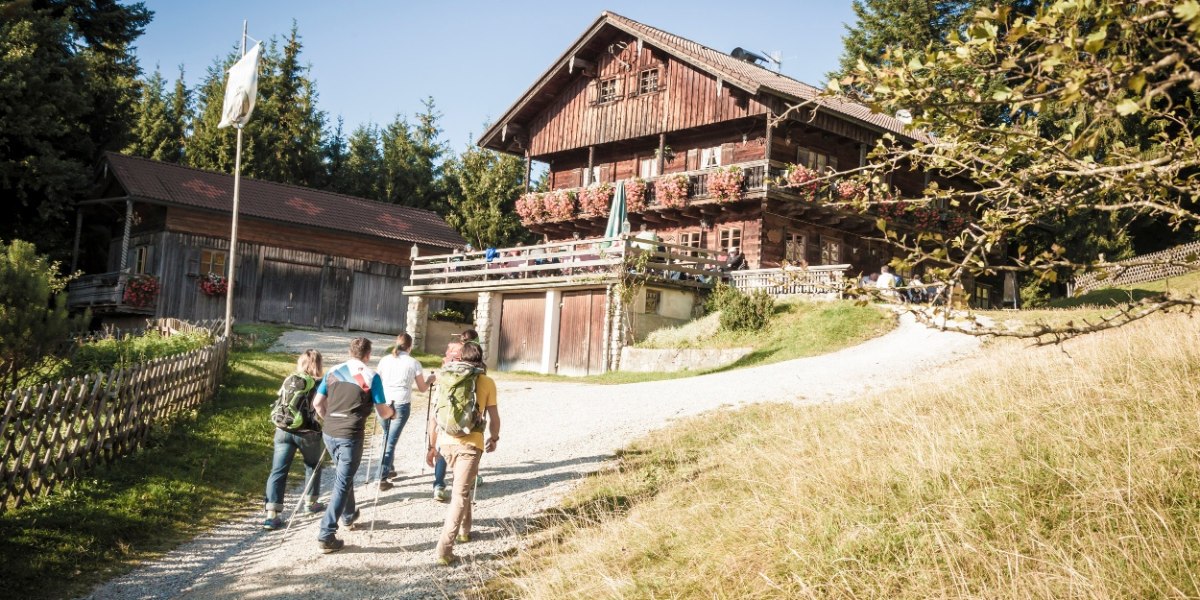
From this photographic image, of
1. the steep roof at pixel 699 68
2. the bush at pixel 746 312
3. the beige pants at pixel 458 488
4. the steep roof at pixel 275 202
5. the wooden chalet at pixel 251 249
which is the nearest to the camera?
the beige pants at pixel 458 488

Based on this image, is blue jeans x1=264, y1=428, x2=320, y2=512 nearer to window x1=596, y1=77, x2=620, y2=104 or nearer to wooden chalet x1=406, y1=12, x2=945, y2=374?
wooden chalet x1=406, y1=12, x2=945, y2=374

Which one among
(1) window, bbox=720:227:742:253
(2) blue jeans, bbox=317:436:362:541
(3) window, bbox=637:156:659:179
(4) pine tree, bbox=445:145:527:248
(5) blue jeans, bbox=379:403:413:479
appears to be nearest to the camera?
(2) blue jeans, bbox=317:436:362:541

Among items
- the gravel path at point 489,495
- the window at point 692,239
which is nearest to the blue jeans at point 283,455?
the gravel path at point 489,495

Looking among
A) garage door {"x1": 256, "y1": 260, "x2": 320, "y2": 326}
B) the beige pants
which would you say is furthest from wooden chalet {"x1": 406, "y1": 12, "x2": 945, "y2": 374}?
the beige pants

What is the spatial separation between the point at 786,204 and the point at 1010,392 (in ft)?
59.1

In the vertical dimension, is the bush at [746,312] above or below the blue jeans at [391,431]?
above

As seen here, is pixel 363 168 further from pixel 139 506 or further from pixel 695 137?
pixel 139 506

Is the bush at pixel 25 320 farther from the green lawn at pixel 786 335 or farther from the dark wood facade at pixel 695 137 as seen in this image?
the dark wood facade at pixel 695 137

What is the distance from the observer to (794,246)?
96.1 feet

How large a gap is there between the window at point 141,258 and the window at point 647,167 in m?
17.2

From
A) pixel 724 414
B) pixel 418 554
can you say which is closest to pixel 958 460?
pixel 418 554

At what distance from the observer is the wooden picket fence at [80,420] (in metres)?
9.64

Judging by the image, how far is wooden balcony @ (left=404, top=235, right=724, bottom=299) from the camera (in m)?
23.2

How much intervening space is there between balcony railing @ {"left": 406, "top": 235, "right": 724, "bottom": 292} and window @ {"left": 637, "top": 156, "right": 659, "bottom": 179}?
232 inches
